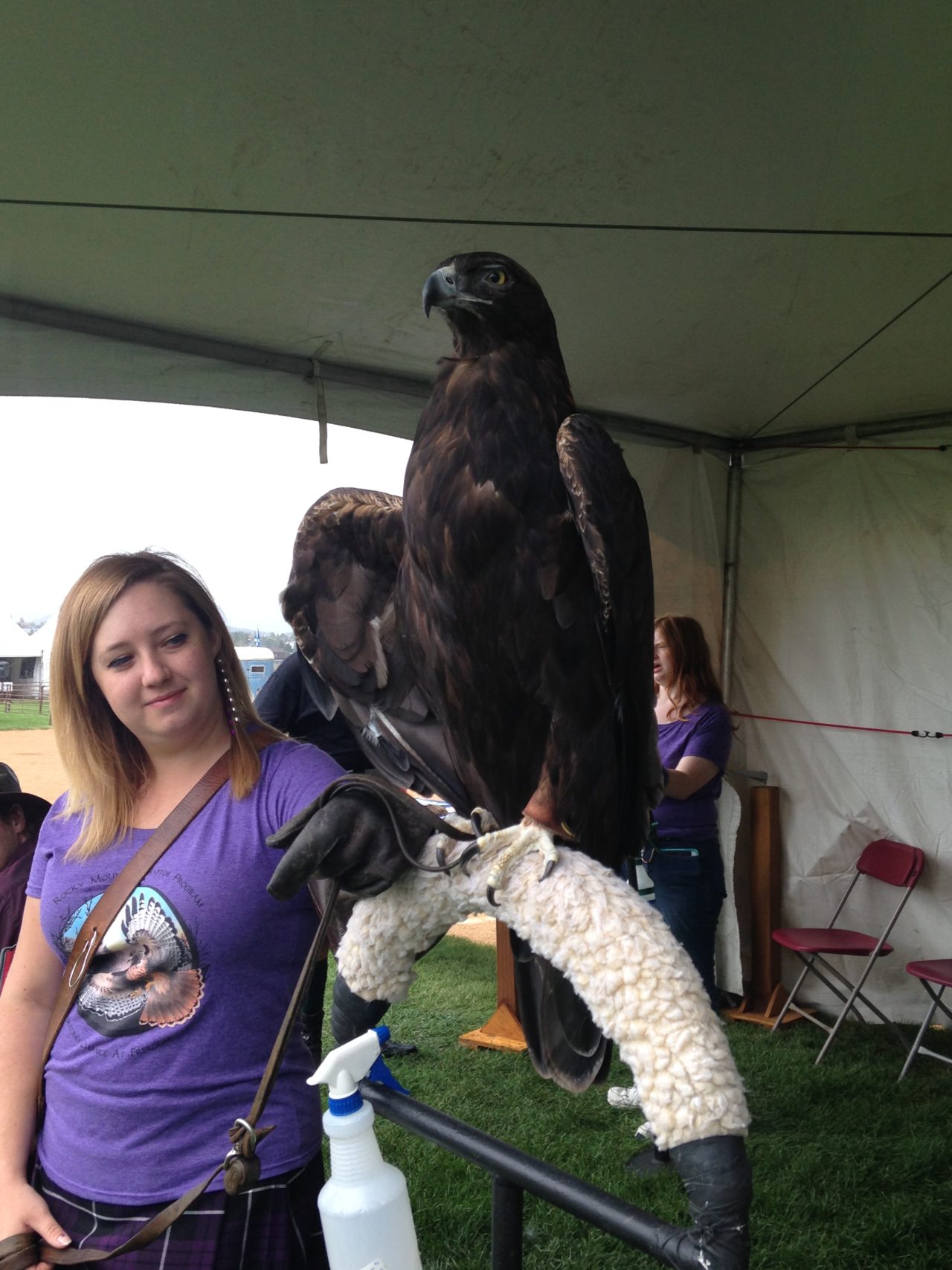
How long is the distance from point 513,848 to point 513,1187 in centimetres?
29

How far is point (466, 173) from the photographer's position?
192 cm

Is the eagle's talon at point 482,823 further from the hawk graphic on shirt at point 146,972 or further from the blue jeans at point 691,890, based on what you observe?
the blue jeans at point 691,890

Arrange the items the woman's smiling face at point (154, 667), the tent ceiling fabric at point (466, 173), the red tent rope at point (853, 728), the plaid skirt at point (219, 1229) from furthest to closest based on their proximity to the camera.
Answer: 1. the red tent rope at point (853, 728)
2. the tent ceiling fabric at point (466, 173)
3. the woman's smiling face at point (154, 667)
4. the plaid skirt at point (219, 1229)

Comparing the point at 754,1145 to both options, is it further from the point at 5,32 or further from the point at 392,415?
the point at 5,32

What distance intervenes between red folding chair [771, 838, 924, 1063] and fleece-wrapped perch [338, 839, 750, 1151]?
3.12m

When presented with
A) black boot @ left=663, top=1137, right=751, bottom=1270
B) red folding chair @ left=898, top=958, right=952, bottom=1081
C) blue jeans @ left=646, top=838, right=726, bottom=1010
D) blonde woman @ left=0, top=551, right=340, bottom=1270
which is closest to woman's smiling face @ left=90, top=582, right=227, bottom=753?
blonde woman @ left=0, top=551, right=340, bottom=1270

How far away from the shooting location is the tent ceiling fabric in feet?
5.02

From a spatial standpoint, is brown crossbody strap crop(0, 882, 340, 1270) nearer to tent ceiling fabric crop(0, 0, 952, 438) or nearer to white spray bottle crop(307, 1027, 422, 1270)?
white spray bottle crop(307, 1027, 422, 1270)

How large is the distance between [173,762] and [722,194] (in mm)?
1679

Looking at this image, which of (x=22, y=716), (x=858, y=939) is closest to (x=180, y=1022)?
(x=22, y=716)

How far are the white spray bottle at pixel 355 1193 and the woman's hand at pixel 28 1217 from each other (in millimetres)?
521

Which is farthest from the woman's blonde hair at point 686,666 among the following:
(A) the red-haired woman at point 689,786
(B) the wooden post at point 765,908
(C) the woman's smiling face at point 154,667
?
(C) the woman's smiling face at point 154,667

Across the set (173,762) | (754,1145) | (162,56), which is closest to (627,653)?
(173,762)

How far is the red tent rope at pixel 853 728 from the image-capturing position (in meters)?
3.54
